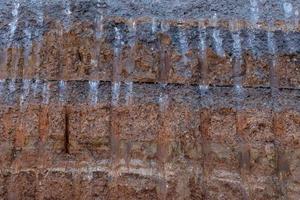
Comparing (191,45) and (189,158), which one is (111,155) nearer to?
(189,158)

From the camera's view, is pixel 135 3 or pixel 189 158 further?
pixel 135 3

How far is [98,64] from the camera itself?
244cm

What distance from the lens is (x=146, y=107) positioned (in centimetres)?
239

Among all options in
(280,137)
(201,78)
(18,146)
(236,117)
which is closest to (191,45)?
(201,78)

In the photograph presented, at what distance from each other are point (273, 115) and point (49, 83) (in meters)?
0.83

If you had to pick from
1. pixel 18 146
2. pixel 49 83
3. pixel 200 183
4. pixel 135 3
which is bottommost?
pixel 200 183

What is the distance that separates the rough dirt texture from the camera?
234cm

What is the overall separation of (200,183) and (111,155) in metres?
0.33

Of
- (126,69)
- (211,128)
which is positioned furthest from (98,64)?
(211,128)

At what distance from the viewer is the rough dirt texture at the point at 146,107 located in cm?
234

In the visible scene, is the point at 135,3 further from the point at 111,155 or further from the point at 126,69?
the point at 111,155

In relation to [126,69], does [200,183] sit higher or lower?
lower

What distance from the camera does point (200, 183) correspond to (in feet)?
7.63

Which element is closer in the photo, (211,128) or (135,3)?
(211,128)
